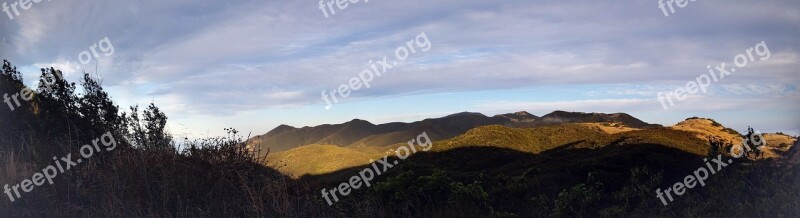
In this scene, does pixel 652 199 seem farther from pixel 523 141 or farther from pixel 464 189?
pixel 523 141

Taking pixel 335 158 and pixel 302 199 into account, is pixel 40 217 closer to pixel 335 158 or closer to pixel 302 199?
pixel 302 199

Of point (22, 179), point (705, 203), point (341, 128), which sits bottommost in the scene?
point (705, 203)

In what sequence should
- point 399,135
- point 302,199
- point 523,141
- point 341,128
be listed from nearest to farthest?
point 302,199
point 523,141
point 399,135
point 341,128

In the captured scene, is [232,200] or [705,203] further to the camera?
[705,203]

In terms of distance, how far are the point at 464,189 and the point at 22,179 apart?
5.83m

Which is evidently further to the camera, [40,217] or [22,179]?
[22,179]

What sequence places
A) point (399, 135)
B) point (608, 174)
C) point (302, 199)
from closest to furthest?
point (302, 199), point (608, 174), point (399, 135)

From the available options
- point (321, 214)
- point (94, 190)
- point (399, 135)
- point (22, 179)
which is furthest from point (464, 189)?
point (399, 135)

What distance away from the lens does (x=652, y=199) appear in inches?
411

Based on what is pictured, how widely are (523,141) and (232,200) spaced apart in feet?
64.4

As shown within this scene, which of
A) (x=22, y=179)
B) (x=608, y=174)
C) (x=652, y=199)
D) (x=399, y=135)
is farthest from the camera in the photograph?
(x=399, y=135)

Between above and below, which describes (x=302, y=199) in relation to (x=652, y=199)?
above

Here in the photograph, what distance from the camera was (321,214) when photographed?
777 centimetres

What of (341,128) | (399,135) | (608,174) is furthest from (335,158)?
(608,174)
